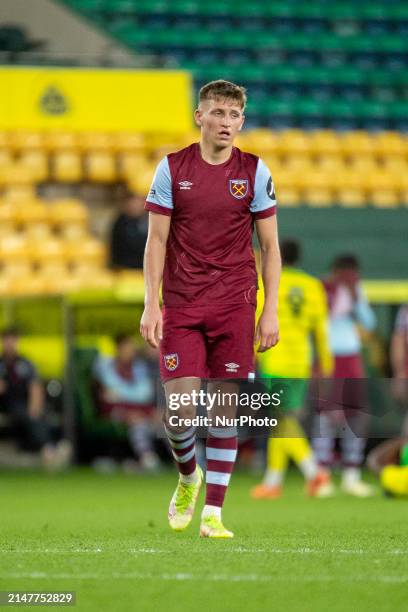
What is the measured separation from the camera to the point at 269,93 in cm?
1941

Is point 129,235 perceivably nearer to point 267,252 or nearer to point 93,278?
point 93,278

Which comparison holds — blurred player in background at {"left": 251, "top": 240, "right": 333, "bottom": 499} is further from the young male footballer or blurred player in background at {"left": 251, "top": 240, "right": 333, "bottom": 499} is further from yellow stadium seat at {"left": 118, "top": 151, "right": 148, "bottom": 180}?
yellow stadium seat at {"left": 118, "top": 151, "right": 148, "bottom": 180}

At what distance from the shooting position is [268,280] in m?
5.99

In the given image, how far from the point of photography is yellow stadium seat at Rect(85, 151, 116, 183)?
1578cm

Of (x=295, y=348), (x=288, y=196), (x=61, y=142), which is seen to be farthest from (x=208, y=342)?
(x=61, y=142)

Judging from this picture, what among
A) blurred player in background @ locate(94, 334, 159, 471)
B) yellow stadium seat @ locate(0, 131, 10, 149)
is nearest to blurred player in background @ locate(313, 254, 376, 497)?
blurred player in background @ locate(94, 334, 159, 471)

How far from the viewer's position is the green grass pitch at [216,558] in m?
4.07

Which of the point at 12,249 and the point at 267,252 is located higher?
the point at 267,252

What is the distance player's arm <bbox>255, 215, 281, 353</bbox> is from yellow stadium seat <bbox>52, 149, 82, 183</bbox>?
9.94m

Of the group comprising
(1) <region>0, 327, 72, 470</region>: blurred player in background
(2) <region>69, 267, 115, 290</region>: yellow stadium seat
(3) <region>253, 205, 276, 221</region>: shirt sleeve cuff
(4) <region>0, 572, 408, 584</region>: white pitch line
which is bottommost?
(1) <region>0, 327, 72, 470</region>: blurred player in background

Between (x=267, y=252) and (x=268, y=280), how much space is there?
123 millimetres

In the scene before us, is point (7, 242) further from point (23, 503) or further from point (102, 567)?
point (102, 567)

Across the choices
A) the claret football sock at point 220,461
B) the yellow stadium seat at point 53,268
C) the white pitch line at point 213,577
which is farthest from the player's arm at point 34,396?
the white pitch line at point 213,577

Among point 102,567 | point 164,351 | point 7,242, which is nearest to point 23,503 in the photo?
point 164,351
